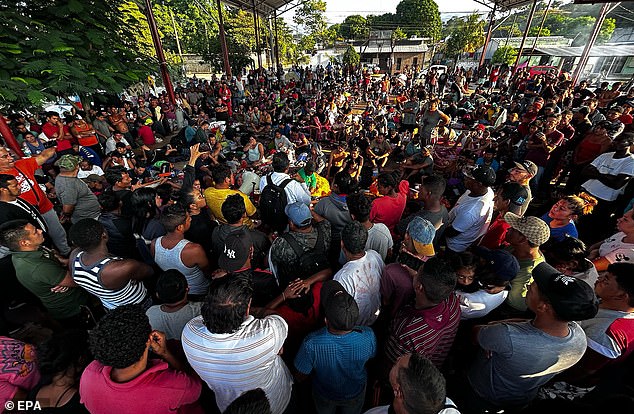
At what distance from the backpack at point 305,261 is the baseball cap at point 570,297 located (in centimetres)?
171

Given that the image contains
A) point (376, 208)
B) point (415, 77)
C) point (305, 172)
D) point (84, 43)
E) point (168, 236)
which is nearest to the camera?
point (168, 236)

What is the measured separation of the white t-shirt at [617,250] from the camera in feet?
8.58

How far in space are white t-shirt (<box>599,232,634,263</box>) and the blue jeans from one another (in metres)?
2.80

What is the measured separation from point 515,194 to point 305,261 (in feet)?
8.56

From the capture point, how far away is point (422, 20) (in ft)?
170

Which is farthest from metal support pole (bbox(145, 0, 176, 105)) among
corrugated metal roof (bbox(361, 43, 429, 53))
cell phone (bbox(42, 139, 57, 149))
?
corrugated metal roof (bbox(361, 43, 429, 53))

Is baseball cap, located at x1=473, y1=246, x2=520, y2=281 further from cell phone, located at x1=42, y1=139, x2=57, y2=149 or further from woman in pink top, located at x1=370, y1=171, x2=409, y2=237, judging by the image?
cell phone, located at x1=42, y1=139, x2=57, y2=149

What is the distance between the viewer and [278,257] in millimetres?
2662

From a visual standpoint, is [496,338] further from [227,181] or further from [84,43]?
[84,43]

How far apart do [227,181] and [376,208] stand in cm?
199

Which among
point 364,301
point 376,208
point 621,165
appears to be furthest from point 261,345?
point 621,165

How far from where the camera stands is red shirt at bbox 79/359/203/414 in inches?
57.0

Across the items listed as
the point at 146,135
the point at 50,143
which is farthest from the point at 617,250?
the point at 146,135

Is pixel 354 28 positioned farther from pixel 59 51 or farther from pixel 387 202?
pixel 387 202
